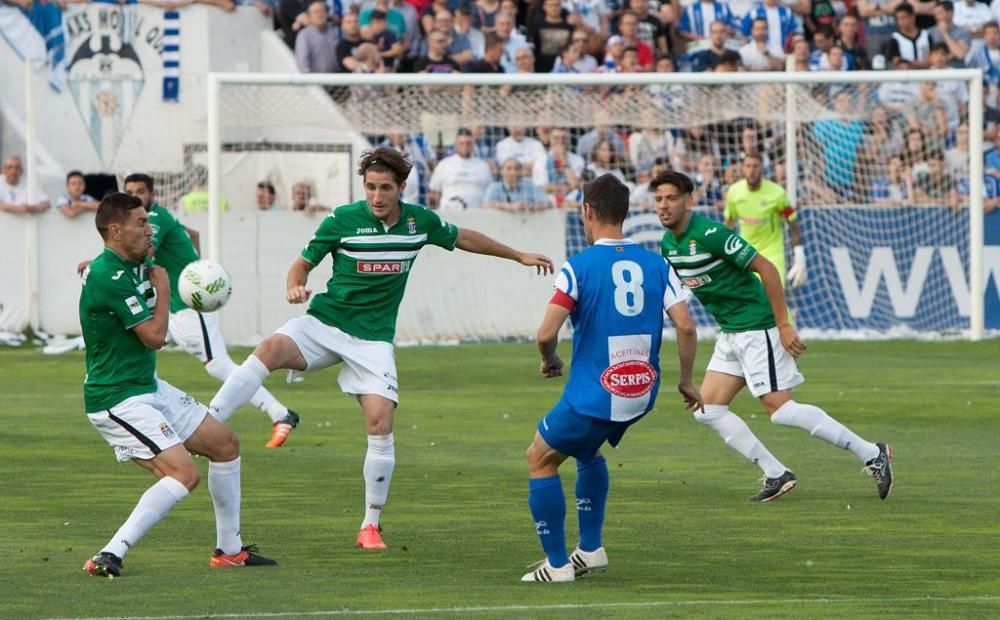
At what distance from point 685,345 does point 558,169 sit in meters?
16.8

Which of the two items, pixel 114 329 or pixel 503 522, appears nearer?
pixel 114 329

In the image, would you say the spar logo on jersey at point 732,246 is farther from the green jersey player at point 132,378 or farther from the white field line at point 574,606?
the green jersey player at point 132,378

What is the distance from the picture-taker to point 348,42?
26.8 m

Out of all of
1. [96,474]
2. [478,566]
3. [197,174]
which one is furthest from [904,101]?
[478,566]

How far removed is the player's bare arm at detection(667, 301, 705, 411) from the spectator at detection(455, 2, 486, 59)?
748 inches

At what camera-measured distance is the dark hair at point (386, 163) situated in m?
9.72

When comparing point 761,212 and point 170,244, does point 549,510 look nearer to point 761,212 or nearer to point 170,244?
point 170,244

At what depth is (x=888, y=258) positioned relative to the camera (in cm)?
2505

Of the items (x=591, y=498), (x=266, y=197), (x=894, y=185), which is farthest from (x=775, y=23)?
(x=591, y=498)

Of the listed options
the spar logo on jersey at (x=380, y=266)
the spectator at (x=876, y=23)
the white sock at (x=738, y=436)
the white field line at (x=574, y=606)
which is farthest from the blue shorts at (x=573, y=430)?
the spectator at (x=876, y=23)

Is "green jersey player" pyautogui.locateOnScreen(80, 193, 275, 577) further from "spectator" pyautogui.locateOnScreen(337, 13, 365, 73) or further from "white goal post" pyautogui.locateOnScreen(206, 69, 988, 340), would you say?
"spectator" pyautogui.locateOnScreen(337, 13, 365, 73)

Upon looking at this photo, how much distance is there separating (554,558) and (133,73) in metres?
19.4

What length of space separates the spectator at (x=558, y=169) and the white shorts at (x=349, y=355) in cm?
1498

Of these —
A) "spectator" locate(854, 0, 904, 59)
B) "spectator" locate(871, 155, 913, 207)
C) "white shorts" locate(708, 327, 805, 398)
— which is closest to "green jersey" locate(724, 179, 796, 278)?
"white shorts" locate(708, 327, 805, 398)
